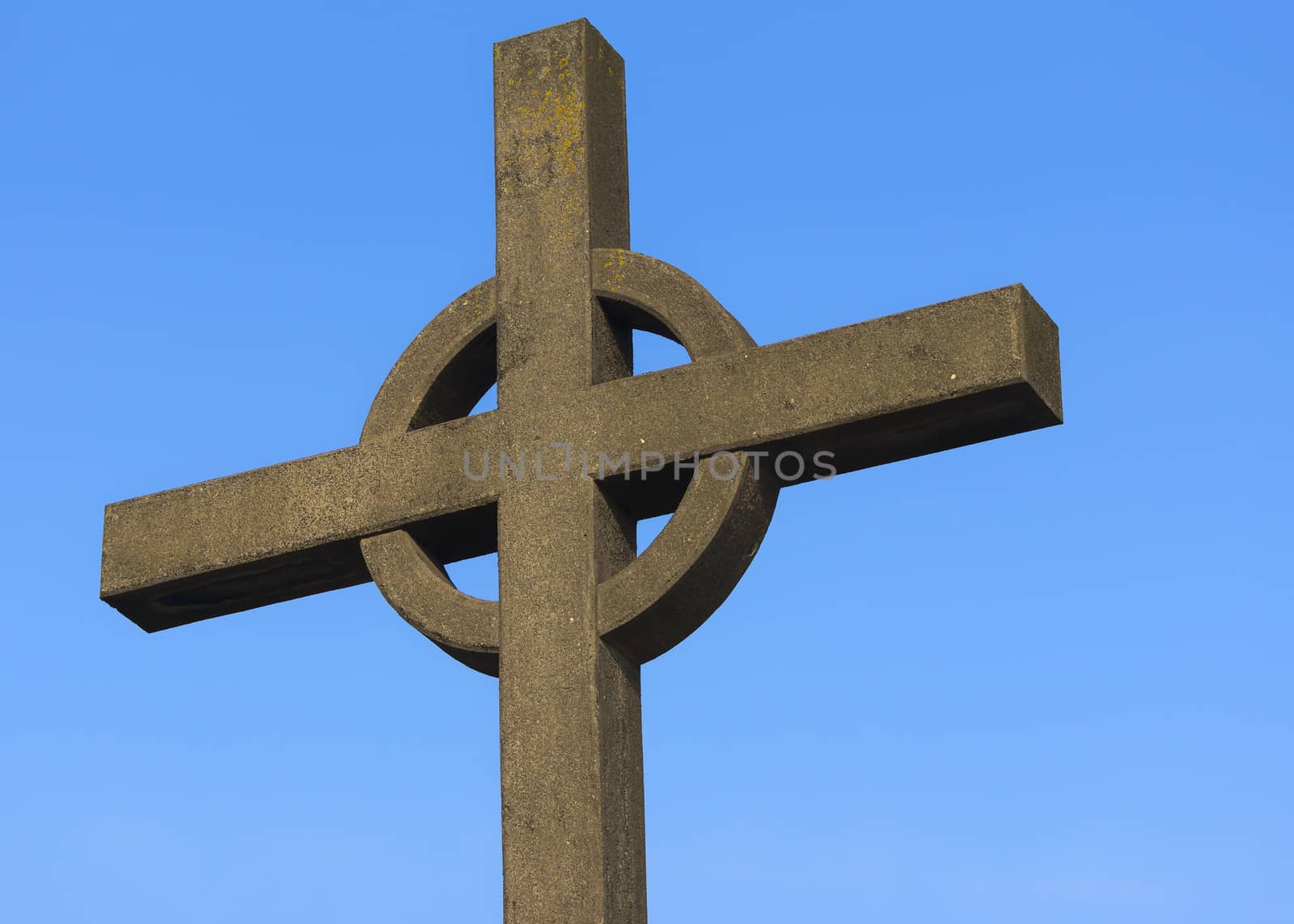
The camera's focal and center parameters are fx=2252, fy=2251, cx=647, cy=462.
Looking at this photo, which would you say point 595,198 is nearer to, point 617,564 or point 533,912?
point 617,564

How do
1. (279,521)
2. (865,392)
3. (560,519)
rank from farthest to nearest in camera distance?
(279,521) < (560,519) < (865,392)

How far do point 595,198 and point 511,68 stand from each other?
0.59 meters

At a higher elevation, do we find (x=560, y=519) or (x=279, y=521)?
(x=279, y=521)

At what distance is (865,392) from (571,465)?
93 centimetres

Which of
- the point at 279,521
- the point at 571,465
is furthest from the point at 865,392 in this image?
the point at 279,521

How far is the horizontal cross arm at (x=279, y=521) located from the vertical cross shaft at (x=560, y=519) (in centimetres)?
26

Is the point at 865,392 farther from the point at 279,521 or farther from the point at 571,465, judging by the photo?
the point at 279,521

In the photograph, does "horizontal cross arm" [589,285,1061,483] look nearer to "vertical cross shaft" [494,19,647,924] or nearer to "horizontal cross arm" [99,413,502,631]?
"vertical cross shaft" [494,19,647,924]

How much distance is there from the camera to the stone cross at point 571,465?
6.44 meters

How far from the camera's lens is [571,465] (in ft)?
22.3

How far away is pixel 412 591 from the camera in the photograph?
22.7ft

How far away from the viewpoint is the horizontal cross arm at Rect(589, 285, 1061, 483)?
6.41 meters

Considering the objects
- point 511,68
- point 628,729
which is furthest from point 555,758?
point 511,68

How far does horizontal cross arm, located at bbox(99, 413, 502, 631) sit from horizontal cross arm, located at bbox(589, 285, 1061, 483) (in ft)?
1.87
